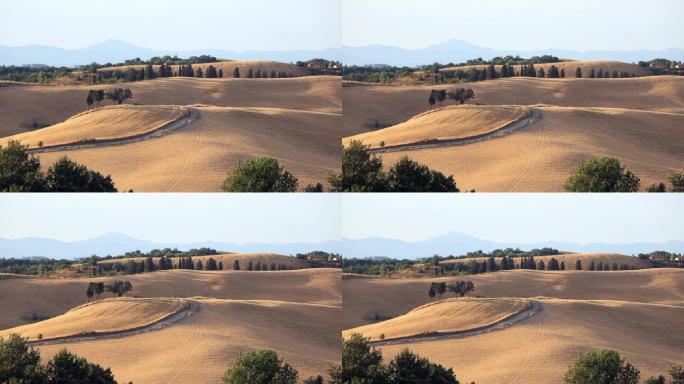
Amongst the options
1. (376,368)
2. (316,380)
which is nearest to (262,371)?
(316,380)

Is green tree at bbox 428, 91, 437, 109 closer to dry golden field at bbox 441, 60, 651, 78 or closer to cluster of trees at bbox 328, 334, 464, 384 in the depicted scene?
dry golden field at bbox 441, 60, 651, 78

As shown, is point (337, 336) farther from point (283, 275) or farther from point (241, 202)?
point (241, 202)

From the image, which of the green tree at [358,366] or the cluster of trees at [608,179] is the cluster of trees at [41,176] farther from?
the cluster of trees at [608,179]

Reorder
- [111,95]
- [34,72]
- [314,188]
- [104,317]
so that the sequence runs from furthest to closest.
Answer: [111,95]
[34,72]
[104,317]
[314,188]

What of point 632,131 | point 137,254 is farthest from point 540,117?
point 137,254

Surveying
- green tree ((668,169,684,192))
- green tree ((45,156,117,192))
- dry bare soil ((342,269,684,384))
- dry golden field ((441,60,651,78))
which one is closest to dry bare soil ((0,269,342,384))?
dry bare soil ((342,269,684,384))

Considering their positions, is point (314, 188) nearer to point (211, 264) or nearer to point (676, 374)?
point (211, 264)
